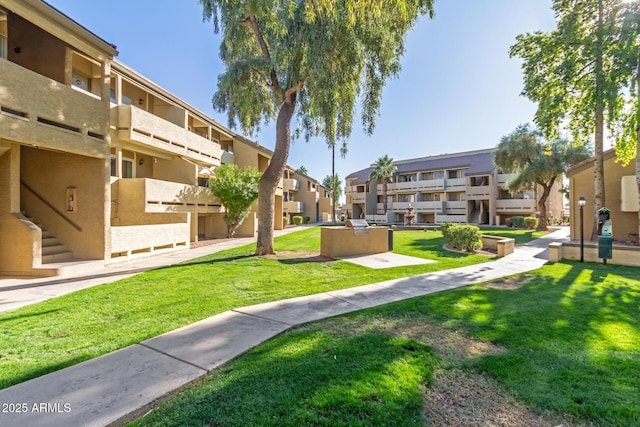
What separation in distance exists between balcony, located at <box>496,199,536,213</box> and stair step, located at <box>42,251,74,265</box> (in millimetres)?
42392

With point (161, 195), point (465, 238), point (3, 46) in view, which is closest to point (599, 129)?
point (465, 238)

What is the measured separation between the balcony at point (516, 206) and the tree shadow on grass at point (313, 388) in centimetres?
4059

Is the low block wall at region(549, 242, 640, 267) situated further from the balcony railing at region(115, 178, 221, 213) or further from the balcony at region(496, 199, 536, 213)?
the balcony at region(496, 199, 536, 213)

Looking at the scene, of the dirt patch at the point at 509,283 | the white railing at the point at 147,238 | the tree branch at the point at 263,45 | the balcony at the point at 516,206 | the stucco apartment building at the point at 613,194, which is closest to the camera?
the dirt patch at the point at 509,283

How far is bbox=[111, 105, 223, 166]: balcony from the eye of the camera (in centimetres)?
1402

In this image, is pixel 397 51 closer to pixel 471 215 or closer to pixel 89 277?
pixel 89 277

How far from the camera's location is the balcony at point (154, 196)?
567 inches

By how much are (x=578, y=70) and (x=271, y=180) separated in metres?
17.1

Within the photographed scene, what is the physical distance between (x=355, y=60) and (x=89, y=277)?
36.9ft

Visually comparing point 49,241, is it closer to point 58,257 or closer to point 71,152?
point 58,257

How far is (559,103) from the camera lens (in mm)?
15961

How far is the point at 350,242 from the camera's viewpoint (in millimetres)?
13031

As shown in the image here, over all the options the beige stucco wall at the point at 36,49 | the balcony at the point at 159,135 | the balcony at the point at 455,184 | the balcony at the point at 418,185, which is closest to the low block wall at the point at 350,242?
the balcony at the point at 159,135

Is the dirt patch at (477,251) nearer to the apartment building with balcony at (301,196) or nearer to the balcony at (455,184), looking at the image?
the apartment building with balcony at (301,196)
